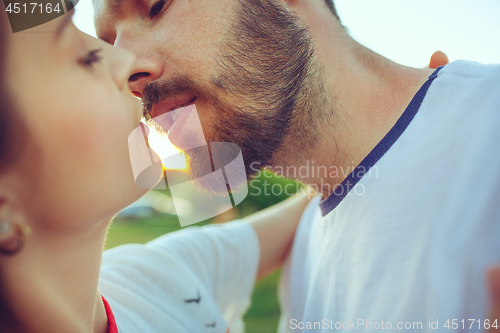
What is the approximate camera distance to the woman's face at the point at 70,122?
33 cm

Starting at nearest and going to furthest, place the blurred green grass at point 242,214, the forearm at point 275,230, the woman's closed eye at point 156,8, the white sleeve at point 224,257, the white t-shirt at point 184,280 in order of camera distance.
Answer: the white t-shirt at point 184,280, the woman's closed eye at point 156,8, the white sleeve at point 224,257, the forearm at point 275,230, the blurred green grass at point 242,214

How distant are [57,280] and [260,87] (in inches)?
23.7

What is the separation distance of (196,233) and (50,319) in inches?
23.9

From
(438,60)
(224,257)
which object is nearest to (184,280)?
(224,257)

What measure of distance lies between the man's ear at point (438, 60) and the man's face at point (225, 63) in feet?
1.67

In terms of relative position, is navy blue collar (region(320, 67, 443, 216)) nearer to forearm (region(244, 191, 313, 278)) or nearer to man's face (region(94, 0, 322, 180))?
man's face (region(94, 0, 322, 180))

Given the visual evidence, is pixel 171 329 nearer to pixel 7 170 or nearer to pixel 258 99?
pixel 7 170

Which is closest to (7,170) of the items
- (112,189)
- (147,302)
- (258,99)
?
(112,189)

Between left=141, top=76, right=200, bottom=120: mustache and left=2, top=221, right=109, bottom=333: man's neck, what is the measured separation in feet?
1.14

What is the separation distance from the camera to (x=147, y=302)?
64cm

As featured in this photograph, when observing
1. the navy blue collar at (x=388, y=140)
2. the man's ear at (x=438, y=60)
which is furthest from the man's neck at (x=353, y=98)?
the man's ear at (x=438, y=60)

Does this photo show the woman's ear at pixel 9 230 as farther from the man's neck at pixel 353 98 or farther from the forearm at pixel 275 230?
the forearm at pixel 275 230

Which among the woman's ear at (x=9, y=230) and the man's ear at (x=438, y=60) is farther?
the man's ear at (x=438, y=60)

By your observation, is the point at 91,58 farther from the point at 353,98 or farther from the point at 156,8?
the point at 353,98
